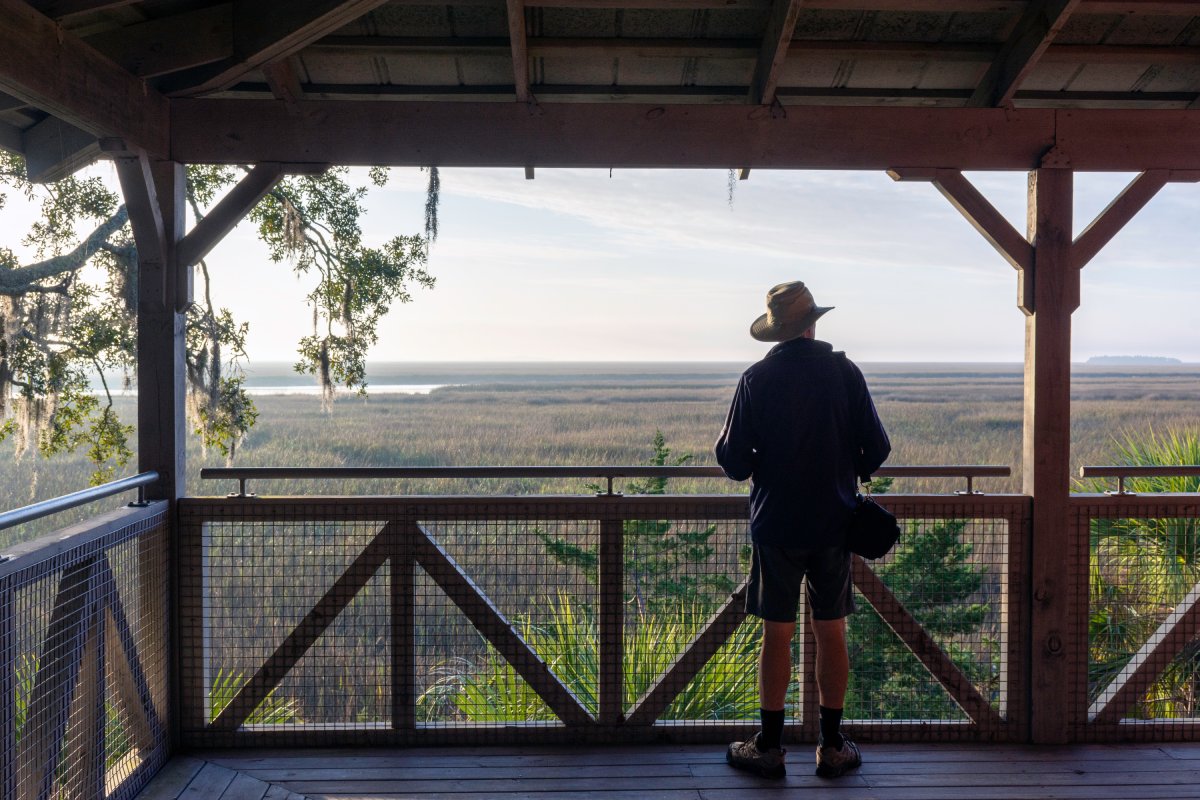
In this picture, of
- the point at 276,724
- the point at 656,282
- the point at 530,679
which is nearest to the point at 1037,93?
the point at 530,679

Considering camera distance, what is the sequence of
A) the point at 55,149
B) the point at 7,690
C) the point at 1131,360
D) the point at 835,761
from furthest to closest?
the point at 1131,360
the point at 55,149
the point at 835,761
the point at 7,690

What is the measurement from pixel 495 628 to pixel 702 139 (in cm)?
200

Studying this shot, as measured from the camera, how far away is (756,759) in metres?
3.15

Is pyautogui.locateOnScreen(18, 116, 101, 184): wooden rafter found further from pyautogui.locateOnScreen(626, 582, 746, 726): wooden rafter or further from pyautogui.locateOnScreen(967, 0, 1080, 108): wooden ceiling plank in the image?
pyautogui.locateOnScreen(967, 0, 1080, 108): wooden ceiling plank

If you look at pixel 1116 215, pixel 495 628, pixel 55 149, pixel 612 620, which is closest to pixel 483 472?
pixel 495 628

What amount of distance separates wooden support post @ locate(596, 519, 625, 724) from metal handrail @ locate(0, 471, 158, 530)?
1633 mm

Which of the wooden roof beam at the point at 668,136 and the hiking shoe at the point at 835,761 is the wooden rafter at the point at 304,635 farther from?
the hiking shoe at the point at 835,761

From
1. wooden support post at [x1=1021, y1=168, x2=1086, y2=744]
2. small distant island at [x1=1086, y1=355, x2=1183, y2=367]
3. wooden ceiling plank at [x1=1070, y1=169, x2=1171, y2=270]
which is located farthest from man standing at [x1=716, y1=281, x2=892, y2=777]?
small distant island at [x1=1086, y1=355, x2=1183, y2=367]

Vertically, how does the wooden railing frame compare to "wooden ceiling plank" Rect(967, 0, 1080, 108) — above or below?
below

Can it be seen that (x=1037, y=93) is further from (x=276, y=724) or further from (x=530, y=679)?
(x=276, y=724)

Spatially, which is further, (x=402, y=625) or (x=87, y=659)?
(x=402, y=625)

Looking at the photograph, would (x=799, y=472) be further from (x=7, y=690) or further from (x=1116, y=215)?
(x=7, y=690)

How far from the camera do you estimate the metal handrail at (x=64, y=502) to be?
2131mm

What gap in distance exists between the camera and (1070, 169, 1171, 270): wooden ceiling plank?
3402 mm
